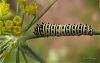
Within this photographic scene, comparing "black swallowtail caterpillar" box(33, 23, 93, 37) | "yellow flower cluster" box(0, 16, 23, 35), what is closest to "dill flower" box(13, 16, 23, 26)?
"yellow flower cluster" box(0, 16, 23, 35)

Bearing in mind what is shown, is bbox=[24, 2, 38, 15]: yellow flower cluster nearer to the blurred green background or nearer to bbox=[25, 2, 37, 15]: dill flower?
bbox=[25, 2, 37, 15]: dill flower

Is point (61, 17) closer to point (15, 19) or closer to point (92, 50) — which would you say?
point (92, 50)

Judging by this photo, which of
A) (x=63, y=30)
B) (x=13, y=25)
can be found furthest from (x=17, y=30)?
(x=63, y=30)

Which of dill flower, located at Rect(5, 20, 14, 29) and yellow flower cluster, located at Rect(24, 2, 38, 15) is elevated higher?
yellow flower cluster, located at Rect(24, 2, 38, 15)

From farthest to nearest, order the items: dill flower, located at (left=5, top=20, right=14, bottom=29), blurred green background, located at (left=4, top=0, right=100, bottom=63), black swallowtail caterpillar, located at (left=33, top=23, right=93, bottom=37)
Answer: blurred green background, located at (left=4, top=0, right=100, bottom=63) < black swallowtail caterpillar, located at (left=33, top=23, right=93, bottom=37) < dill flower, located at (left=5, top=20, right=14, bottom=29)

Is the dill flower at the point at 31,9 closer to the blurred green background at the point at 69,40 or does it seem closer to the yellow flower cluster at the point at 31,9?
the yellow flower cluster at the point at 31,9

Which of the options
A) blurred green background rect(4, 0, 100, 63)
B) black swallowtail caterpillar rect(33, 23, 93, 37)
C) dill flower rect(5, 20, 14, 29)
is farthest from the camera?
blurred green background rect(4, 0, 100, 63)

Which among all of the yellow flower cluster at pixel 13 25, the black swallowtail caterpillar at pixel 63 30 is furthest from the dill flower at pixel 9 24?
the black swallowtail caterpillar at pixel 63 30

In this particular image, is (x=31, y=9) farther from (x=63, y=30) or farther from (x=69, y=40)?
(x=69, y=40)
